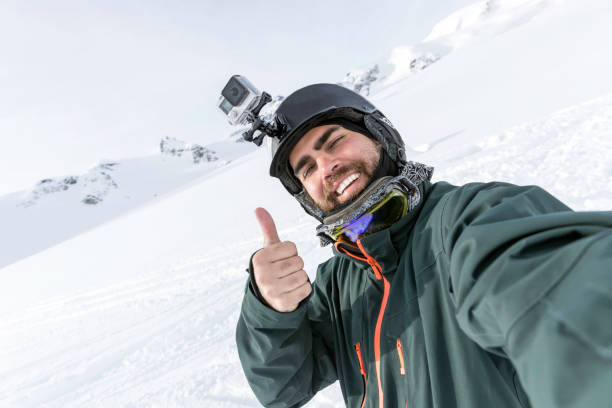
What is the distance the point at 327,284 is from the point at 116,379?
3.59 m

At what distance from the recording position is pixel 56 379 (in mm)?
4418

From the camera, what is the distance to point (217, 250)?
27.6 feet

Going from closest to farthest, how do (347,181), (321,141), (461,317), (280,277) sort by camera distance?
(461,317) < (280,277) < (347,181) < (321,141)

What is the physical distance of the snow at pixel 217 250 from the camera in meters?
3.94

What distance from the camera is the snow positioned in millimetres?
3941

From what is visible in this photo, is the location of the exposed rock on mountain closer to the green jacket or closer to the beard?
the beard

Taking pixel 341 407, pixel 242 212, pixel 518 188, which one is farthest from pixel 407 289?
pixel 242 212

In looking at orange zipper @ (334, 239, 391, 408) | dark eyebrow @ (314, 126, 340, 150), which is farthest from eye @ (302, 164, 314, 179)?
orange zipper @ (334, 239, 391, 408)

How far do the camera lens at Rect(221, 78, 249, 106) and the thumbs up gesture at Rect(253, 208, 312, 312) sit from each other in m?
1.08

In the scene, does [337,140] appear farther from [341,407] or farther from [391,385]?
[341,407]

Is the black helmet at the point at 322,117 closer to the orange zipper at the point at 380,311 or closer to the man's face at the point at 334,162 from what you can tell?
the man's face at the point at 334,162

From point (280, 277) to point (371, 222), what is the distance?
1.80 ft

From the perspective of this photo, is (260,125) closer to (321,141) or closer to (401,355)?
(321,141)

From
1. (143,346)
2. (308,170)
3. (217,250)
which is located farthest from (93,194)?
(308,170)
